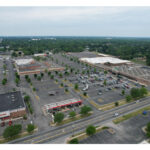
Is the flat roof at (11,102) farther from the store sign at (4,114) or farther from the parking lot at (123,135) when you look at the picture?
the parking lot at (123,135)

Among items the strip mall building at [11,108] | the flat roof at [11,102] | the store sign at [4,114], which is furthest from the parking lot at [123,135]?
the flat roof at [11,102]

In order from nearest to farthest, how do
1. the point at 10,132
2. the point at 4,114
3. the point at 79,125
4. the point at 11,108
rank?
1. the point at 10,132
2. the point at 79,125
3. the point at 4,114
4. the point at 11,108

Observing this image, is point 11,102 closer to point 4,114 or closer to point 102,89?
point 4,114

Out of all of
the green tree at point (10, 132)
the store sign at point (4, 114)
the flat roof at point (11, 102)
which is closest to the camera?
the green tree at point (10, 132)

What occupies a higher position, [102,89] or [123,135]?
[102,89]

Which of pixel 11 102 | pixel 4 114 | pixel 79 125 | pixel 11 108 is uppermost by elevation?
pixel 11 102

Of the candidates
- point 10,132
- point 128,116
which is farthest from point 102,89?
point 10,132

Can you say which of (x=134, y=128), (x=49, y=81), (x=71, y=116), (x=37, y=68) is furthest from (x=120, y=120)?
(x=37, y=68)
